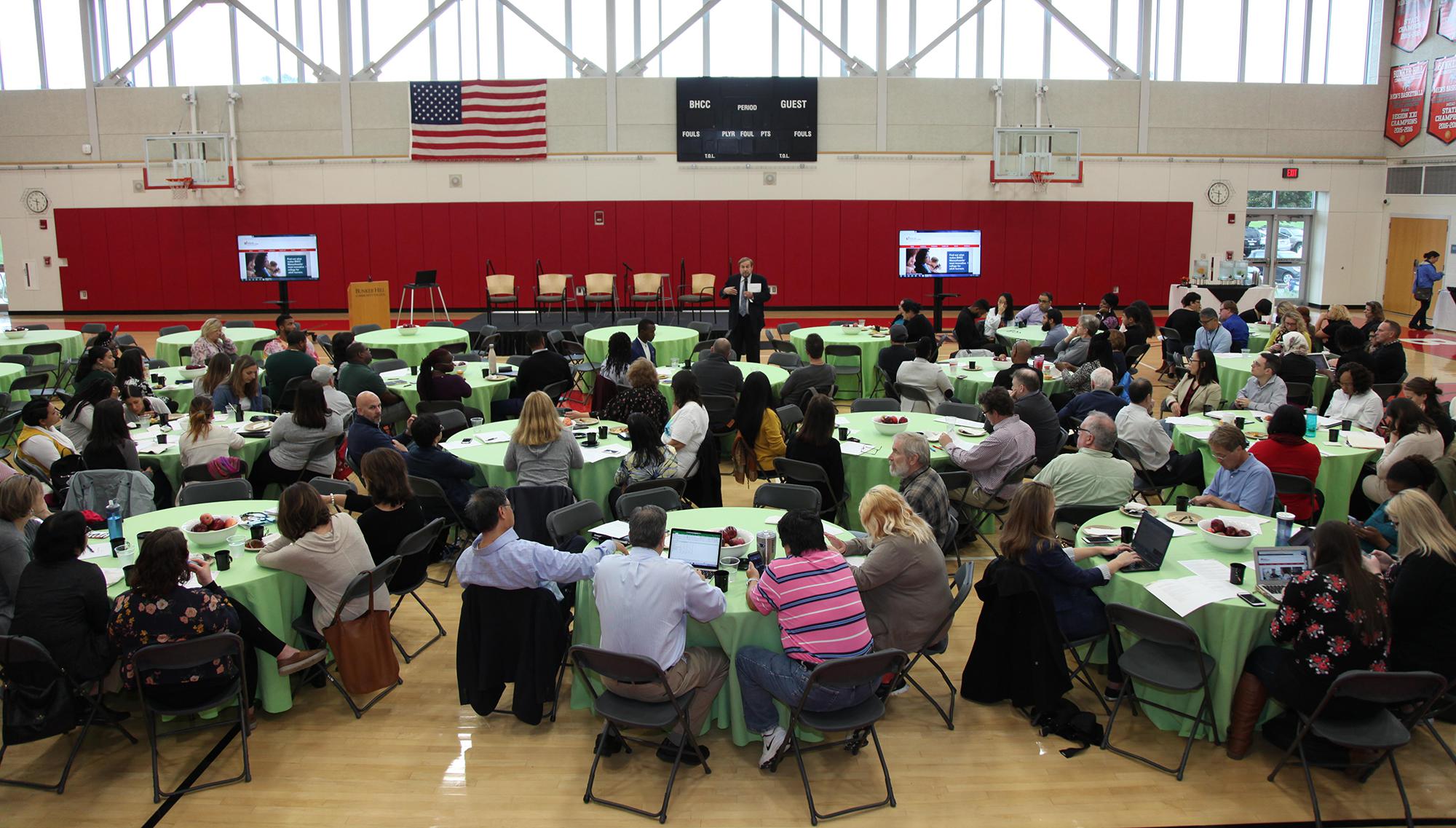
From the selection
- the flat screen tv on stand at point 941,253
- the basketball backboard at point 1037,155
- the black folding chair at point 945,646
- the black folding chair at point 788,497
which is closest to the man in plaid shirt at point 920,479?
the black folding chair at point 788,497

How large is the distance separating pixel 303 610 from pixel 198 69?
19.5m

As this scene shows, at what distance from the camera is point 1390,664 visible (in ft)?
15.4

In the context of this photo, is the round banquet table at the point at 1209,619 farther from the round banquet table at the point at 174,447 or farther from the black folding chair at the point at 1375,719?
the round banquet table at the point at 174,447

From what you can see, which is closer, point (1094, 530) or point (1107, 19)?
point (1094, 530)

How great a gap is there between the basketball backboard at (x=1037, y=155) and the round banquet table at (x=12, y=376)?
55.0 ft

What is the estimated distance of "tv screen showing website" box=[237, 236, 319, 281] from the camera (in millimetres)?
19828

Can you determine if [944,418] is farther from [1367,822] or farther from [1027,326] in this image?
[1027,326]

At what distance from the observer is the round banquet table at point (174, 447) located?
305 inches

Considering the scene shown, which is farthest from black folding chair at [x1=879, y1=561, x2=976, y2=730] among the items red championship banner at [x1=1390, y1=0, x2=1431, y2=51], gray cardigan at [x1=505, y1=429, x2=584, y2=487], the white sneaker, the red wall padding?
red championship banner at [x1=1390, y1=0, x2=1431, y2=51]

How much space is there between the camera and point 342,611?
17.8 feet

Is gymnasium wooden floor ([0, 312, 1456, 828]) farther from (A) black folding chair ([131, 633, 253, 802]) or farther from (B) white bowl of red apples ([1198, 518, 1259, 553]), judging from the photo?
(B) white bowl of red apples ([1198, 518, 1259, 553])

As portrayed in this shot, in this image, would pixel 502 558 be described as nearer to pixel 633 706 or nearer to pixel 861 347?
pixel 633 706

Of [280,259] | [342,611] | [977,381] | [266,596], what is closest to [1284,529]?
[342,611]

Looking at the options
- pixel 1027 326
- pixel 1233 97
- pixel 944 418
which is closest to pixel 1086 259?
pixel 1233 97
